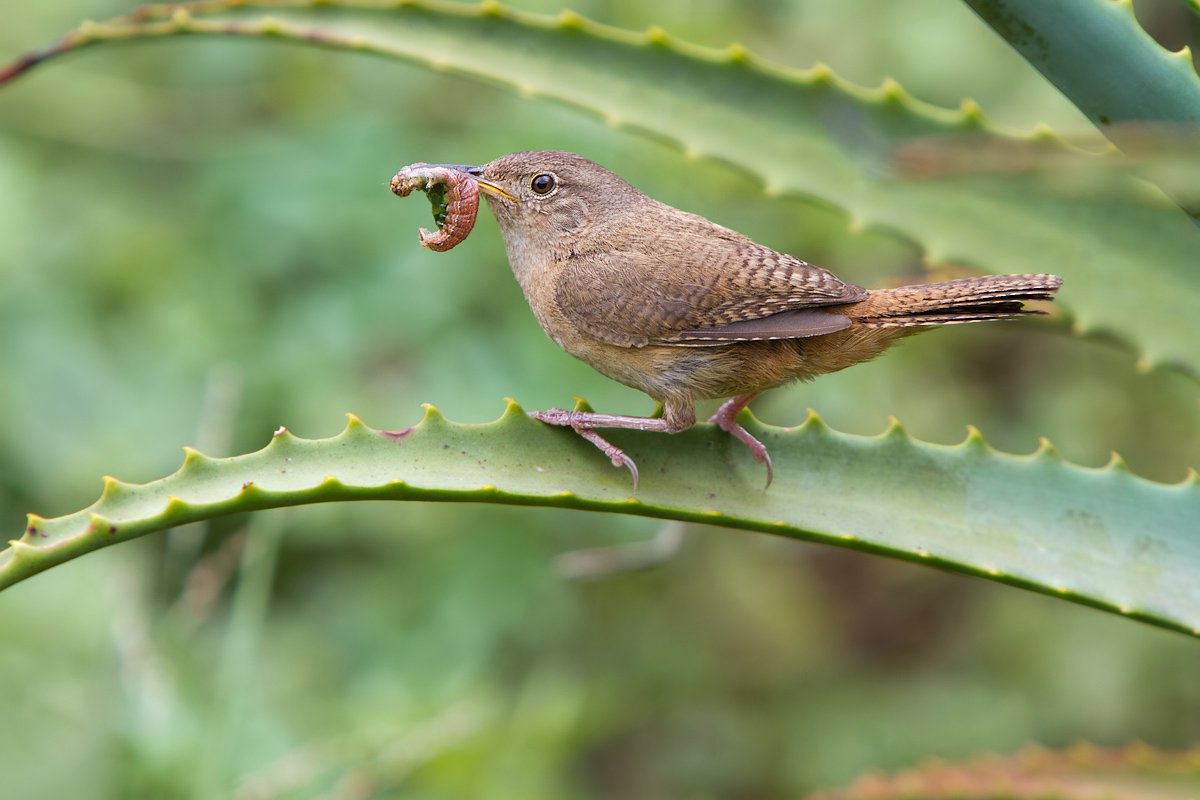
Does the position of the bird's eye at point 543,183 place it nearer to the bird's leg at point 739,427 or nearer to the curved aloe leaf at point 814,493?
the bird's leg at point 739,427

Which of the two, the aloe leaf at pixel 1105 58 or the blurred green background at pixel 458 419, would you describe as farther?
the blurred green background at pixel 458 419

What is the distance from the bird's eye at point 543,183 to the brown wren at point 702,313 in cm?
21

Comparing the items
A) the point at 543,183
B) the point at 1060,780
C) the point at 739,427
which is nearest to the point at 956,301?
the point at 739,427

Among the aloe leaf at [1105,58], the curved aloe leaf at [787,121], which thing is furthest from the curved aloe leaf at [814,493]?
the aloe leaf at [1105,58]

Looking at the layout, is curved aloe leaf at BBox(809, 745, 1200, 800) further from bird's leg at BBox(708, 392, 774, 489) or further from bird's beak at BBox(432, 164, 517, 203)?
bird's beak at BBox(432, 164, 517, 203)

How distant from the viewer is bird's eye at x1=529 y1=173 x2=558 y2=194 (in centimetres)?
299

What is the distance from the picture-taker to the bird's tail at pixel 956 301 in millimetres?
2025

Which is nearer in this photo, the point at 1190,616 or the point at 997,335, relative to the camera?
the point at 1190,616

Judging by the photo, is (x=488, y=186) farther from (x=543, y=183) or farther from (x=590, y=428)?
(x=590, y=428)

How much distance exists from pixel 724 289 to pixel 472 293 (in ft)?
6.34

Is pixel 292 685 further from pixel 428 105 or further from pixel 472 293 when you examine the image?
pixel 428 105

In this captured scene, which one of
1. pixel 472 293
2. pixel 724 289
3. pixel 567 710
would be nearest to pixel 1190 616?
pixel 724 289

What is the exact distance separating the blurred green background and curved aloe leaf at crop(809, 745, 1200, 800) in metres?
1.67

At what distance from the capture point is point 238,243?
14.7 feet
